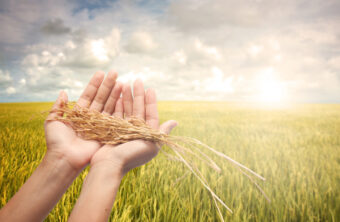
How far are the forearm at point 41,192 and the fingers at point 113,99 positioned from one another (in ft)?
3.02

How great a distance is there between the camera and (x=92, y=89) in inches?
98.3

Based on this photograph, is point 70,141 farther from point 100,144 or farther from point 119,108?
point 119,108

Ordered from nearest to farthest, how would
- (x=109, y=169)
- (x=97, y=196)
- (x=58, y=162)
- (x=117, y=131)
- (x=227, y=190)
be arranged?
(x=97, y=196) → (x=109, y=169) → (x=58, y=162) → (x=117, y=131) → (x=227, y=190)

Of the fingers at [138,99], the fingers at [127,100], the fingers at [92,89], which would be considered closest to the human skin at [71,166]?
the fingers at [138,99]

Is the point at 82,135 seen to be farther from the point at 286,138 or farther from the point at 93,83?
the point at 286,138

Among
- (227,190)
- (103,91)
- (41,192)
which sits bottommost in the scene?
(227,190)

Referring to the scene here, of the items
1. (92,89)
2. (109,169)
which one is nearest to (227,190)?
(109,169)

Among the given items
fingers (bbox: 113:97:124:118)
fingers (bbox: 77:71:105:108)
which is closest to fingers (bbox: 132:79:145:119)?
fingers (bbox: 113:97:124:118)

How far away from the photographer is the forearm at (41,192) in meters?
1.40

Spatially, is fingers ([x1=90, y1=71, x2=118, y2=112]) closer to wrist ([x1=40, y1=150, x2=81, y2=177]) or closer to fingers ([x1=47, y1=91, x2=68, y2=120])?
fingers ([x1=47, y1=91, x2=68, y2=120])

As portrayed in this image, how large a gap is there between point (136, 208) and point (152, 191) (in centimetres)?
31

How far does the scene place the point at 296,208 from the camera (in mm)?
1962

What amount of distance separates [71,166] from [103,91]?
1.06 m

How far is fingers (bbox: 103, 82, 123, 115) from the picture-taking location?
8.10 feet
